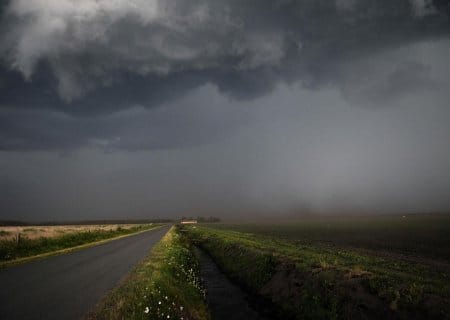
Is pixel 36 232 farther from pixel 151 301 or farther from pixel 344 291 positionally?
pixel 344 291

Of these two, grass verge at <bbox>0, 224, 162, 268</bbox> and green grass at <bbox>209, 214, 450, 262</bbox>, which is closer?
grass verge at <bbox>0, 224, 162, 268</bbox>

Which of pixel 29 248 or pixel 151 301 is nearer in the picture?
pixel 151 301

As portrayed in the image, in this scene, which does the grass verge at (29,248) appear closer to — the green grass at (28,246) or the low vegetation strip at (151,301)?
the green grass at (28,246)

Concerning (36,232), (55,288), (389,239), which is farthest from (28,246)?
(389,239)

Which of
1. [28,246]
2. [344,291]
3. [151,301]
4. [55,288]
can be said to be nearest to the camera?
[151,301]

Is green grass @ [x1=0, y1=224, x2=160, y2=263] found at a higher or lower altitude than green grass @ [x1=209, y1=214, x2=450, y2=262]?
higher

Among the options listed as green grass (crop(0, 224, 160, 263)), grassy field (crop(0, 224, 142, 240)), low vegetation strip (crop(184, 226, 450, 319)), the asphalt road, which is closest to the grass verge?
green grass (crop(0, 224, 160, 263))

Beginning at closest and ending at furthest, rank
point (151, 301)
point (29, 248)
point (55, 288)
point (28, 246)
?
point (151, 301) < point (55, 288) < point (29, 248) < point (28, 246)

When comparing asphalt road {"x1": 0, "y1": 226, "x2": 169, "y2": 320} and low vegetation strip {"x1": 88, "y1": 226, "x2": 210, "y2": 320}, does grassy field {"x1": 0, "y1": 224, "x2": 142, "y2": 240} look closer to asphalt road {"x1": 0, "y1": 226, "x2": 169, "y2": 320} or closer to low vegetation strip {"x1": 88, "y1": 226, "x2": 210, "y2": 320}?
asphalt road {"x1": 0, "y1": 226, "x2": 169, "y2": 320}

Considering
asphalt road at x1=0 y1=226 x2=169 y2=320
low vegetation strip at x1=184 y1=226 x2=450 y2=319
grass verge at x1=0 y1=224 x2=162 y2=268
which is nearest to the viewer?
asphalt road at x1=0 y1=226 x2=169 y2=320

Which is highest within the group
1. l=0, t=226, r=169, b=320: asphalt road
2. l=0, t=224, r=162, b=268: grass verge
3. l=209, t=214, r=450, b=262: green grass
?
l=0, t=226, r=169, b=320: asphalt road

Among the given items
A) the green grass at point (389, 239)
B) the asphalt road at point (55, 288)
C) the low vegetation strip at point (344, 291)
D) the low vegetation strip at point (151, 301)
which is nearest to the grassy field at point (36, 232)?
the asphalt road at point (55, 288)

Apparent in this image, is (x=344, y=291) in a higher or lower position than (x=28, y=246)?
lower

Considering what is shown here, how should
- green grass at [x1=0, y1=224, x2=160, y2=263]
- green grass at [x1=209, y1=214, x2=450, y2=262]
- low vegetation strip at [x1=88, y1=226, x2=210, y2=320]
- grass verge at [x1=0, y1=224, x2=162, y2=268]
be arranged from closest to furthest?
low vegetation strip at [x1=88, y1=226, x2=210, y2=320] < grass verge at [x1=0, y1=224, x2=162, y2=268] < green grass at [x1=0, y1=224, x2=160, y2=263] < green grass at [x1=209, y1=214, x2=450, y2=262]
